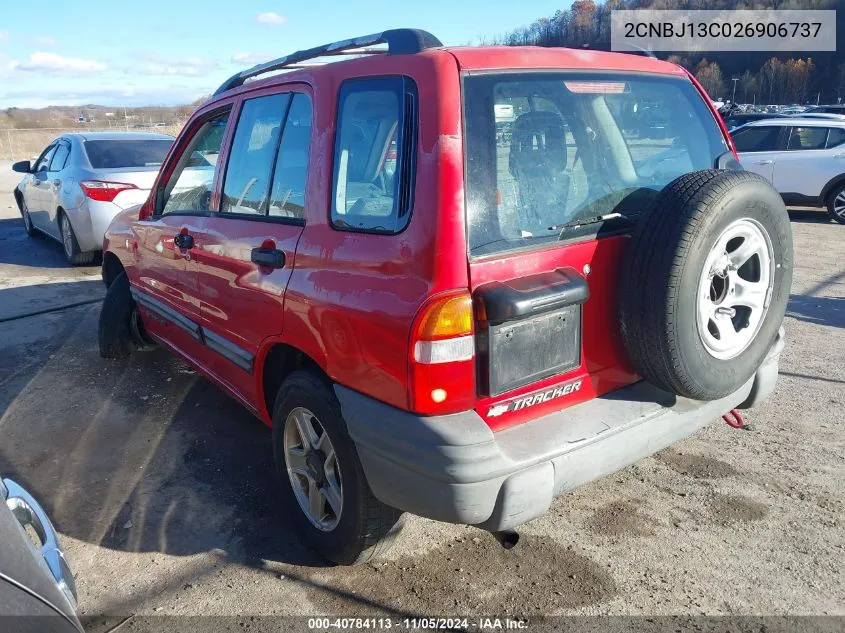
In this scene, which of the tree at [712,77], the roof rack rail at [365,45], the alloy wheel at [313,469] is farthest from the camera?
the tree at [712,77]

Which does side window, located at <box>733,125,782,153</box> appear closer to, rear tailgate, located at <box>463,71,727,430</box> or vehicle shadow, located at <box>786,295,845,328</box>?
vehicle shadow, located at <box>786,295,845,328</box>

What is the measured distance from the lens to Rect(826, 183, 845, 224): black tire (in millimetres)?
10656

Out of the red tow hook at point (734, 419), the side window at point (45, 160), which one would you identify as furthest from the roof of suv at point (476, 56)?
the side window at point (45, 160)

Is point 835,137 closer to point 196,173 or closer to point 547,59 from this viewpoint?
point 547,59

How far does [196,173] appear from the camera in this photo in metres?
3.74

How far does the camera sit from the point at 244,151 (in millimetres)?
3203

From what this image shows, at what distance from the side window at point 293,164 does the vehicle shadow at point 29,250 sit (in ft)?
21.8

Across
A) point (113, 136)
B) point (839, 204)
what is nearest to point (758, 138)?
point (839, 204)

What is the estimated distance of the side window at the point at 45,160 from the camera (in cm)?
920

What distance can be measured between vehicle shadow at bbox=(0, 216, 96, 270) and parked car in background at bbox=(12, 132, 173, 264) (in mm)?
299

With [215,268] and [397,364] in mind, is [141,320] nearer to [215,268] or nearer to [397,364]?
[215,268]

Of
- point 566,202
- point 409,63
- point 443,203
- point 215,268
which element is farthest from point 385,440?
point 215,268

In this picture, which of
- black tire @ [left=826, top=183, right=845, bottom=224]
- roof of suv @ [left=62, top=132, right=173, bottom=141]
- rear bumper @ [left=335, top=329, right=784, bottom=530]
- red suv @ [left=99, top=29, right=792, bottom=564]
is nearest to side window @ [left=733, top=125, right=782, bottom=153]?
black tire @ [left=826, top=183, right=845, bottom=224]

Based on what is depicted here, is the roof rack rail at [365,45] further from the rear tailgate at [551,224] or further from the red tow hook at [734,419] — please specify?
the red tow hook at [734,419]
